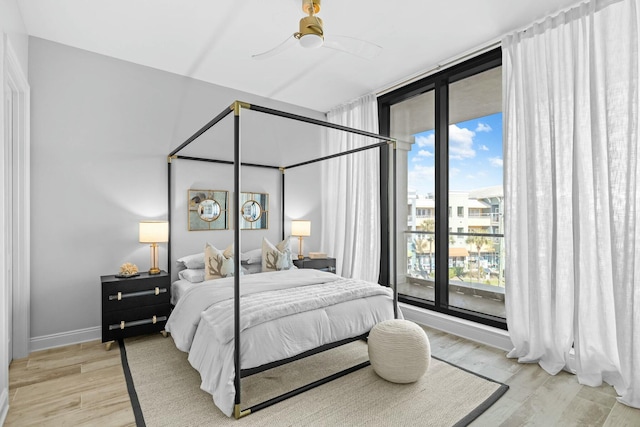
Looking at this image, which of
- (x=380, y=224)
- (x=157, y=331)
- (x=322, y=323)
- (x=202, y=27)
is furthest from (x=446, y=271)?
(x=202, y=27)

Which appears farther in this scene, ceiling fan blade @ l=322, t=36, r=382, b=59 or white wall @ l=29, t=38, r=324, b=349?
white wall @ l=29, t=38, r=324, b=349

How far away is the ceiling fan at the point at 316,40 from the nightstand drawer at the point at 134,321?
8.60ft

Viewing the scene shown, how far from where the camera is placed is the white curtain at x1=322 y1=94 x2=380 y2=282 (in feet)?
14.4

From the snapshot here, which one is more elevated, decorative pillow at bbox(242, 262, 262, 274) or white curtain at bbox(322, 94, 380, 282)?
white curtain at bbox(322, 94, 380, 282)

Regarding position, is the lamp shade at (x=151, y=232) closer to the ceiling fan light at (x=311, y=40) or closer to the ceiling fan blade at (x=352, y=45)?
the ceiling fan light at (x=311, y=40)

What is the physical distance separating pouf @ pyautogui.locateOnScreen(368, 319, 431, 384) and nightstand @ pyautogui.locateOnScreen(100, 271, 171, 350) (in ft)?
7.13

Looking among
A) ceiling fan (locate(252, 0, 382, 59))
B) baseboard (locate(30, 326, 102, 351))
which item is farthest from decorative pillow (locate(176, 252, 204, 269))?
ceiling fan (locate(252, 0, 382, 59))

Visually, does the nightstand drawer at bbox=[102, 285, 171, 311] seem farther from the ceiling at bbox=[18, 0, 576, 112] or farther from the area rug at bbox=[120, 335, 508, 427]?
the ceiling at bbox=[18, 0, 576, 112]

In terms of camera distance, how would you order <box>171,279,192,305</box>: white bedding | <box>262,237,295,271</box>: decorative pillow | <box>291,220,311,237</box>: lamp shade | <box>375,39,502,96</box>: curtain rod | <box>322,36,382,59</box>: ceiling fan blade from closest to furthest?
<box>322,36,382,59</box>: ceiling fan blade < <box>375,39,502,96</box>: curtain rod < <box>171,279,192,305</box>: white bedding < <box>262,237,295,271</box>: decorative pillow < <box>291,220,311,237</box>: lamp shade

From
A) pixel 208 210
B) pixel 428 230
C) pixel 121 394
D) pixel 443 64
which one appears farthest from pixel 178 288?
pixel 443 64

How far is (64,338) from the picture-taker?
127 inches

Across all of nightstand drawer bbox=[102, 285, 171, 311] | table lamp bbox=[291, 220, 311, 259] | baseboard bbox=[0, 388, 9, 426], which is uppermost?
table lamp bbox=[291, 220, 311, 259]

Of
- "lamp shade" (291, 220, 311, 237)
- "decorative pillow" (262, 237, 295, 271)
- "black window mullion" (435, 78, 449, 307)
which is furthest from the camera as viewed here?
"lamp shade" (291, 220, 311, 237)

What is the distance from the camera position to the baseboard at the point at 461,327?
3121 millimetres
